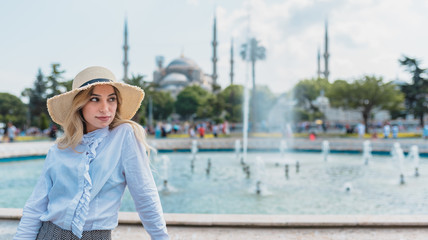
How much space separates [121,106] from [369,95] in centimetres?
2863

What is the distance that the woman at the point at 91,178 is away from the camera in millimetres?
1358

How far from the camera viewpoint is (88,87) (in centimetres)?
143

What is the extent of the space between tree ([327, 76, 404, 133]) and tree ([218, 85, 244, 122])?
1846 centimetres

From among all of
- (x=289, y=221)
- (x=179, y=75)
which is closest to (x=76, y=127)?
(x=289, y=221)

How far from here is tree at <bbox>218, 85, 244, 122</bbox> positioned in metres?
46.6

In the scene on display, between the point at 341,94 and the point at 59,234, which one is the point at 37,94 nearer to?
the point at 341,94

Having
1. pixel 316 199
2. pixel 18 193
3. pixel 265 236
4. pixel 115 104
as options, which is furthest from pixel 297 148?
pixel 115 104

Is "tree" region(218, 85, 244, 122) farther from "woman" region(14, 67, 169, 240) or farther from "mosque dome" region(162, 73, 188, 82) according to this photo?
"woman" region(14, 67, 169, 240)

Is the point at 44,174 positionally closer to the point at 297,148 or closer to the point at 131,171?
the point at 131,171

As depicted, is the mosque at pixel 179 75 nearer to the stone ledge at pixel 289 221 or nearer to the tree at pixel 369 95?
the tree at pixel 369 95

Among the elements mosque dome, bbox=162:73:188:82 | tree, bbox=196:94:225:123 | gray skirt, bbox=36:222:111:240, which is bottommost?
gray skirt, bbox=36:222:111:240

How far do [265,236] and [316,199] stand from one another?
339 centimetres

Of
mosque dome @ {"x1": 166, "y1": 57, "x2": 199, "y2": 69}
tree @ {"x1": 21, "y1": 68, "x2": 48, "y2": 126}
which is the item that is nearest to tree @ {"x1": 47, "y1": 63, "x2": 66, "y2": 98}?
tree @ {"x1": 21, "y1": 68, "x2": 48, "y2": 126}

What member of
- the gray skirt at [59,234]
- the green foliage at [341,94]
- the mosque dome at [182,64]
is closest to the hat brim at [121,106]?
the gray skirt at [59,234]
